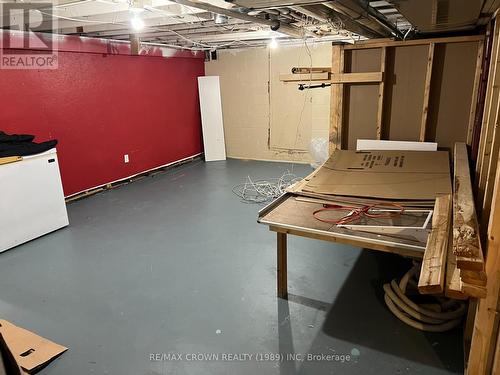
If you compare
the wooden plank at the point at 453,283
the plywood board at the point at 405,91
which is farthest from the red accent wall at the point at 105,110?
the wooden plank at the point at 453,283

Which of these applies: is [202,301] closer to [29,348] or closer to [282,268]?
[282,268]

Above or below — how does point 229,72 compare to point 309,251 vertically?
above

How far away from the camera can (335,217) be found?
2.38 meters

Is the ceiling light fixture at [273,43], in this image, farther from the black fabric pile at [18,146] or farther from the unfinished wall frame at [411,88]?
the black fabric pile at [18,146]

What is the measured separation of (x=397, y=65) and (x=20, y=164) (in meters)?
3.60

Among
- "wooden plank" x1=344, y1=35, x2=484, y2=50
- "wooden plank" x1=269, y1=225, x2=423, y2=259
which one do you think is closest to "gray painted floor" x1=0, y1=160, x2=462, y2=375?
"wooden plank" x1=269, y1=225, x2=423, y2=259

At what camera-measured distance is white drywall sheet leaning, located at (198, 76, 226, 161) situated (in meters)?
7.14

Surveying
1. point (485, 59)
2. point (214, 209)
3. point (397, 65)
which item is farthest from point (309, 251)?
point (485, 59)

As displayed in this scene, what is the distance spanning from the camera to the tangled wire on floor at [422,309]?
92.8 inches

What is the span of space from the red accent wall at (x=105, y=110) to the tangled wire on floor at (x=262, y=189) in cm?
180

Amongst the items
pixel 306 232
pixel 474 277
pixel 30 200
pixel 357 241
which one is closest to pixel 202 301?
pixel 306 232

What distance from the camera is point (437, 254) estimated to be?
5.18 feet

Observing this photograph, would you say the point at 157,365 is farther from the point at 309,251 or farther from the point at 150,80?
the point at 150,80

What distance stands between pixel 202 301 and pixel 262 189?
2779 mm
